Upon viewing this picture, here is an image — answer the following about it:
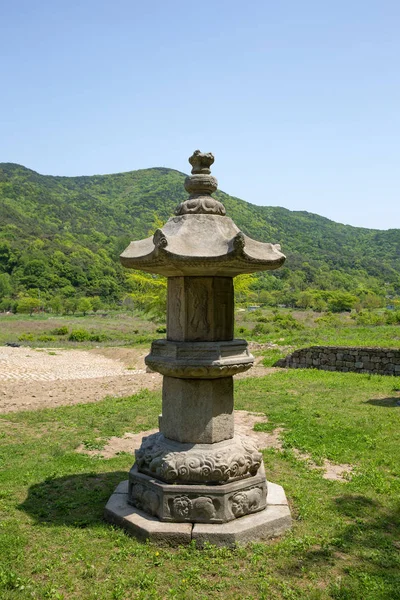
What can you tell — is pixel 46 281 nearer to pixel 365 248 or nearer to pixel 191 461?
pixel 191 461

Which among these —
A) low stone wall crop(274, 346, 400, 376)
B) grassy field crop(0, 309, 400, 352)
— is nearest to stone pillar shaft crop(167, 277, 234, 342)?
low stone wall crop(274, 346, 400, 376)

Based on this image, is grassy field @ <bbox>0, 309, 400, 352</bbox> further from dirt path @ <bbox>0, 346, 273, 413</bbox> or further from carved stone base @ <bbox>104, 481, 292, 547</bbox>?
carved stone base @ <bbox>104, 481, 292, 547</bbox>

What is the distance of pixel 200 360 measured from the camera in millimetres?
4387

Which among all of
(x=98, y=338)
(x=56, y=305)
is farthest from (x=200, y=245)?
(x=56, y=305)

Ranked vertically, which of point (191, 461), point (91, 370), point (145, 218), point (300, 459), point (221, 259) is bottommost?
point (91, 370)

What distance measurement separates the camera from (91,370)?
1958cm

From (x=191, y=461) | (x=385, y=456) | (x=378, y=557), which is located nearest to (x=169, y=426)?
(x=191, y=461)

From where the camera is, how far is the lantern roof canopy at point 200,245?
13.5ft

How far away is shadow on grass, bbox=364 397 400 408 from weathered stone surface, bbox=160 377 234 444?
6.21 m

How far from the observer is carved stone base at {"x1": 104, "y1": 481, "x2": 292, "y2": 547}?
4039 millimetres

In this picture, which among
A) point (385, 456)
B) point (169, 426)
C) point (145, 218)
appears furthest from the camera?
point (145, 218)

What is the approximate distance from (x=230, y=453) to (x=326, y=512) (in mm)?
1230

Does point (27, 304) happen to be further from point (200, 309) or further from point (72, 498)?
point (200, 309)

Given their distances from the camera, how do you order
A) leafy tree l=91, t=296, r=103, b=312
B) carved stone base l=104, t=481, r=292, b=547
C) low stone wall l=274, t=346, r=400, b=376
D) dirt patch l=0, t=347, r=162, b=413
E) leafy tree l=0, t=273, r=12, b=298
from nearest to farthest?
carved stone base l=104, t=481, r=292, b=547, dirt patch l=0, t=347, r=162, b=413, low stone wall l=274, t=346, r=400, b=376, leafy tree l=0, t=273, r=12, b=298, leafy tree l=91, t=296, r=103, b=312
